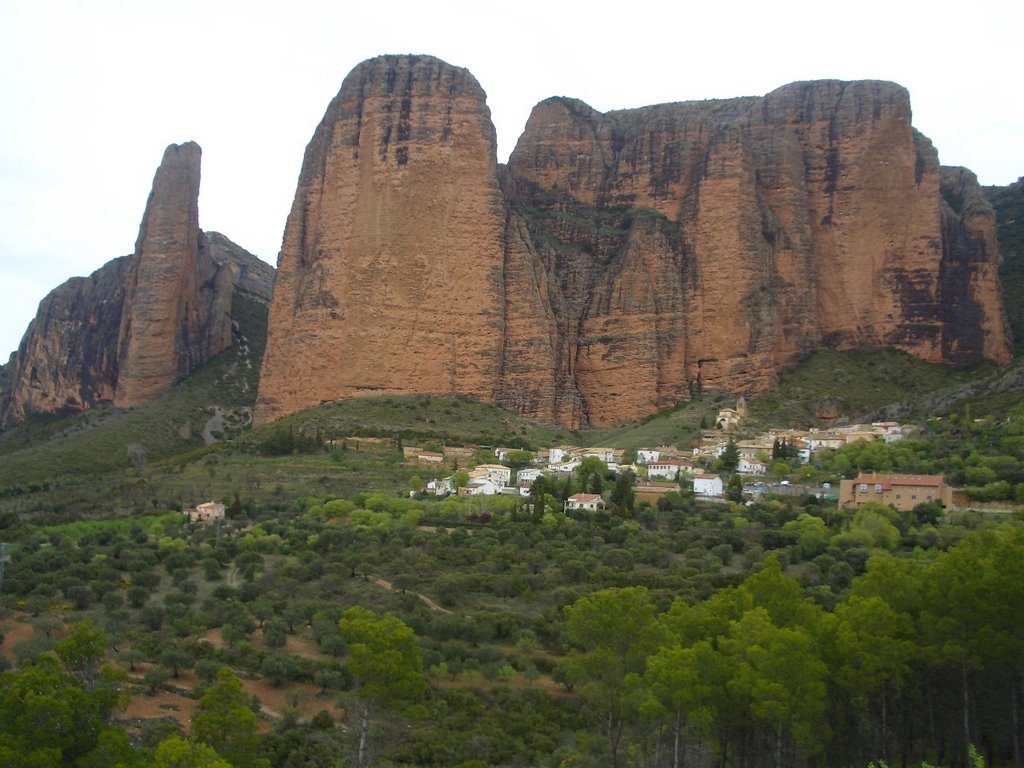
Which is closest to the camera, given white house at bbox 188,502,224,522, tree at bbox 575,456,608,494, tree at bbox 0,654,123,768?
tree at bbox 0,654,123,768

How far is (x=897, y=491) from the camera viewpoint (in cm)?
4622

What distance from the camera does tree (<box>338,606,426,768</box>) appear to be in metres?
25.3

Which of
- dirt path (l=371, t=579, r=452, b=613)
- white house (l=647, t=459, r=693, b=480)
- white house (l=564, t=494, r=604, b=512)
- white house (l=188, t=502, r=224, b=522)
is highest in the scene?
white house (l=647, t=459, r=693, b=480)

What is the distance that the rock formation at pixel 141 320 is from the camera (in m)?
92.9

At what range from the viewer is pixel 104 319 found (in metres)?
100

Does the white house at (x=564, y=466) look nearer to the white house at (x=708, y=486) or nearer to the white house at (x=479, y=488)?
the white house at (x=479, y=488)

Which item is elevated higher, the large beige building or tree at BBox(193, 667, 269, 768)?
the large beige building

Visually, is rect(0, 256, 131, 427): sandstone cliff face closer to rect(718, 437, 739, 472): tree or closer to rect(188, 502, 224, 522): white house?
rect(188, 502, 224, 522): white house

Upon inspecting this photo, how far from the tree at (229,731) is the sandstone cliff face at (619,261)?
54.2 meters

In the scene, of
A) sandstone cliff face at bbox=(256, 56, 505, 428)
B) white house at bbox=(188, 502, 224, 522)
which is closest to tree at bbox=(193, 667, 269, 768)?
white house at bbox=(188, 502, 224, 522)

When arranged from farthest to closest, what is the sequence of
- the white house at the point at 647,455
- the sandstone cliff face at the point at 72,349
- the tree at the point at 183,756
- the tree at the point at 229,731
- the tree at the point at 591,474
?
the sandstone cliff face at the point at 72,349 → the white house at the point at 647,455 → the tree at the point at 591,474 → the tree at the point at 229,731 → the tree at the point at 183,756

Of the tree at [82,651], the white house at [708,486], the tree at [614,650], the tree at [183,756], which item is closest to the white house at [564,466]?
the white house at [708,486]

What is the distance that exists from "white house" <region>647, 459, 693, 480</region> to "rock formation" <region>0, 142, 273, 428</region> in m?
45.9

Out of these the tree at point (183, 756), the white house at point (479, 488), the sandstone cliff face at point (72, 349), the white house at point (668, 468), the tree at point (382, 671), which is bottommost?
the tree at point (183, 756)
